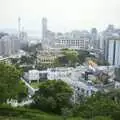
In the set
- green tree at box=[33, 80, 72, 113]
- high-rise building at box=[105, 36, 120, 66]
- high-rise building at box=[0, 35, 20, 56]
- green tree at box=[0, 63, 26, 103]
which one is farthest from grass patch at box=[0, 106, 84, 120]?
high-rise building at box=[0, 35, 20, 56]

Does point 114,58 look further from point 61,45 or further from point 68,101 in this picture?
point 68,101

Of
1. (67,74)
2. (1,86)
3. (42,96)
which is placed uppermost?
(1,86)

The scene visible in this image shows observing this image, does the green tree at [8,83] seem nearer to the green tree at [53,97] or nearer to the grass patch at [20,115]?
the grass patch at [20,115]

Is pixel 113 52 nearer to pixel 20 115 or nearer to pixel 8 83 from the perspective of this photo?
pixel 8 83

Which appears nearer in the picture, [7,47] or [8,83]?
[8,83]

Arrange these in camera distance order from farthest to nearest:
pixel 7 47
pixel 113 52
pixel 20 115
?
1. pixel 7 47
2. pixel 113 52
3. pixel 20 115

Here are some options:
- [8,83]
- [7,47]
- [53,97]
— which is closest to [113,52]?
[7,47]

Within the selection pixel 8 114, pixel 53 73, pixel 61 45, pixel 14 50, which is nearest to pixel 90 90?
pixel 53 73

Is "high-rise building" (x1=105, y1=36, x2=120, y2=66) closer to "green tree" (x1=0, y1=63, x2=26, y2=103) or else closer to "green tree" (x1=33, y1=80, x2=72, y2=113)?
"green tree" (x1=33, y1=80, x2=72, y2=113)
